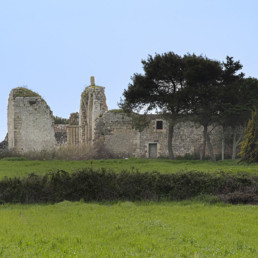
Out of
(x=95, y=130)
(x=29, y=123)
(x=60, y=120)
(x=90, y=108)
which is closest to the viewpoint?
(x=29, y=123)

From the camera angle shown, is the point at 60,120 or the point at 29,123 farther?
the point at 60,120

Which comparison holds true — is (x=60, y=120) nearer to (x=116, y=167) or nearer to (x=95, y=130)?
(x=95, y=130)

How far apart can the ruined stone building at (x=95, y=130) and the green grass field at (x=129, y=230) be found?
53.6 ft

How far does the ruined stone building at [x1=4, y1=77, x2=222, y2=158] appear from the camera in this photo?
83.3ft

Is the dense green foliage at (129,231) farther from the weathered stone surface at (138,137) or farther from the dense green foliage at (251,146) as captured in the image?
the weathered stone surface at (138,137)

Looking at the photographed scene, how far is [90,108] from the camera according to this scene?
33.4 m

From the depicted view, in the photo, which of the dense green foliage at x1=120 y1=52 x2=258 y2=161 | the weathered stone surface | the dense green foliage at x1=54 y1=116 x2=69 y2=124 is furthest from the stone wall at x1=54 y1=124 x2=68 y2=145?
the dense green foliage at x1=120 y1=52 x2=258 y2=161

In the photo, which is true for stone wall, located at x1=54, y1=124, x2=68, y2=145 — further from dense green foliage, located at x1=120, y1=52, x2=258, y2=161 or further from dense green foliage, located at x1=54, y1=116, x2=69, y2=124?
dense green foliage, located at x1=120, y1=52, x2=258, y2=161

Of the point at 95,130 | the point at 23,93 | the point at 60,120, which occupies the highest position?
the point at 23,93

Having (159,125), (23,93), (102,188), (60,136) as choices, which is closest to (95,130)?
(159,125)

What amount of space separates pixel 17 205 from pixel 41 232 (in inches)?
148

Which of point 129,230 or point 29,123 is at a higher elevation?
point 29,123

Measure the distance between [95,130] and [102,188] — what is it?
2007cm

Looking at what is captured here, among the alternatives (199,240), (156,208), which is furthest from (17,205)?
(199,240)
